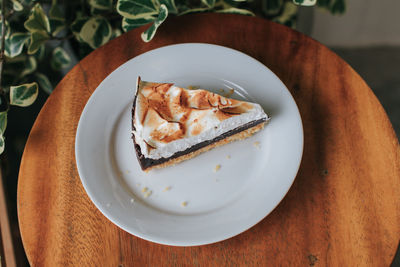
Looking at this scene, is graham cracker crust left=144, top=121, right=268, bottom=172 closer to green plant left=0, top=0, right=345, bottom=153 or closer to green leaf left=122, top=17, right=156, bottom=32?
green plant left=0, top=0, right=345, bottom=153

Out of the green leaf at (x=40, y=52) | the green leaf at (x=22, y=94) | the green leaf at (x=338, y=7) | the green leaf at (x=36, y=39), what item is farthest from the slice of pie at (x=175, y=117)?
the green leaf at (x=338, y=7)

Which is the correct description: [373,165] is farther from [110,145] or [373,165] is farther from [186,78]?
[110,145]

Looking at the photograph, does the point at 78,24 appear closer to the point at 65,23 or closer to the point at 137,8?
the point at 65,23

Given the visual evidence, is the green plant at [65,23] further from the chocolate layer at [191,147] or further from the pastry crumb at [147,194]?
the pastry crumb at [147,194]

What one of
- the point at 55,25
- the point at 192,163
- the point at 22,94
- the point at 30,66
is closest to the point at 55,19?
the point at 55,25

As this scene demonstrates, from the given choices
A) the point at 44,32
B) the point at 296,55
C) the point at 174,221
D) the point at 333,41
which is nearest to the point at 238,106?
the point at 296,55

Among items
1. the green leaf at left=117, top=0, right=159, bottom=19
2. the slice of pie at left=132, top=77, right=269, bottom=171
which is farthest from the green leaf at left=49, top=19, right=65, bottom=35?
the slice of pie at left=132, top=77, right=269, bottom=171
